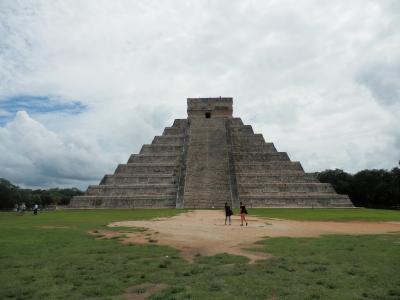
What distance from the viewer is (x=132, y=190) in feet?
102

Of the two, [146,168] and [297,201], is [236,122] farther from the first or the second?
[297,201]

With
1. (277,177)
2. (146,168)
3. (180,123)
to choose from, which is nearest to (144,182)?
(146,168)

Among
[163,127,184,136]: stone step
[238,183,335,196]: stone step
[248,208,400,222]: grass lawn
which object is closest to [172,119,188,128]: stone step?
[163,127,184,136]: stone step

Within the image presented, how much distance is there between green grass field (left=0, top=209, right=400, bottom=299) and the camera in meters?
5.46

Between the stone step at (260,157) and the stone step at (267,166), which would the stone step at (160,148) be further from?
the stone step at (267,166)

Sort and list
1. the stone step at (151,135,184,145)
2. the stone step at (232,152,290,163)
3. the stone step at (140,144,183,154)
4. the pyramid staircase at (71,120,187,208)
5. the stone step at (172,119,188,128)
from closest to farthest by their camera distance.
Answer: the pyramid staircase at (71,120,187,208) → the stone step at (232,152,290,163) → the stone step at (140,144,183,154) → the stone step at (151,135,184,145) → the stone step at (172,119,188,128)

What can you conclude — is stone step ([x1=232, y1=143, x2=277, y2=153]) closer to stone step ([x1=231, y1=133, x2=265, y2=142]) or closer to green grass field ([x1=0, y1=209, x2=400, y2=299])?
stone step ([x1=231, y1=133, x2=265, y2=142])

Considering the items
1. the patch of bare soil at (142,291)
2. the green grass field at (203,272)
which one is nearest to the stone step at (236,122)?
the green grass field at (203,272)

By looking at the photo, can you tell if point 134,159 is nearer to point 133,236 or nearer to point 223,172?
point 223,172

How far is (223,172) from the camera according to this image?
105 ft

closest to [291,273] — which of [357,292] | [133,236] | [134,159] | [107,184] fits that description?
[357,292]

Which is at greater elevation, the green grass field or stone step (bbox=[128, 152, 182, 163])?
stone step (bbox=[128, 152, 182, 163])

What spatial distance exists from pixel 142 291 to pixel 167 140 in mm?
33534

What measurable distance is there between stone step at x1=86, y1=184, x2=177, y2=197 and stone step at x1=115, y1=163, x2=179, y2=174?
2.41 m
